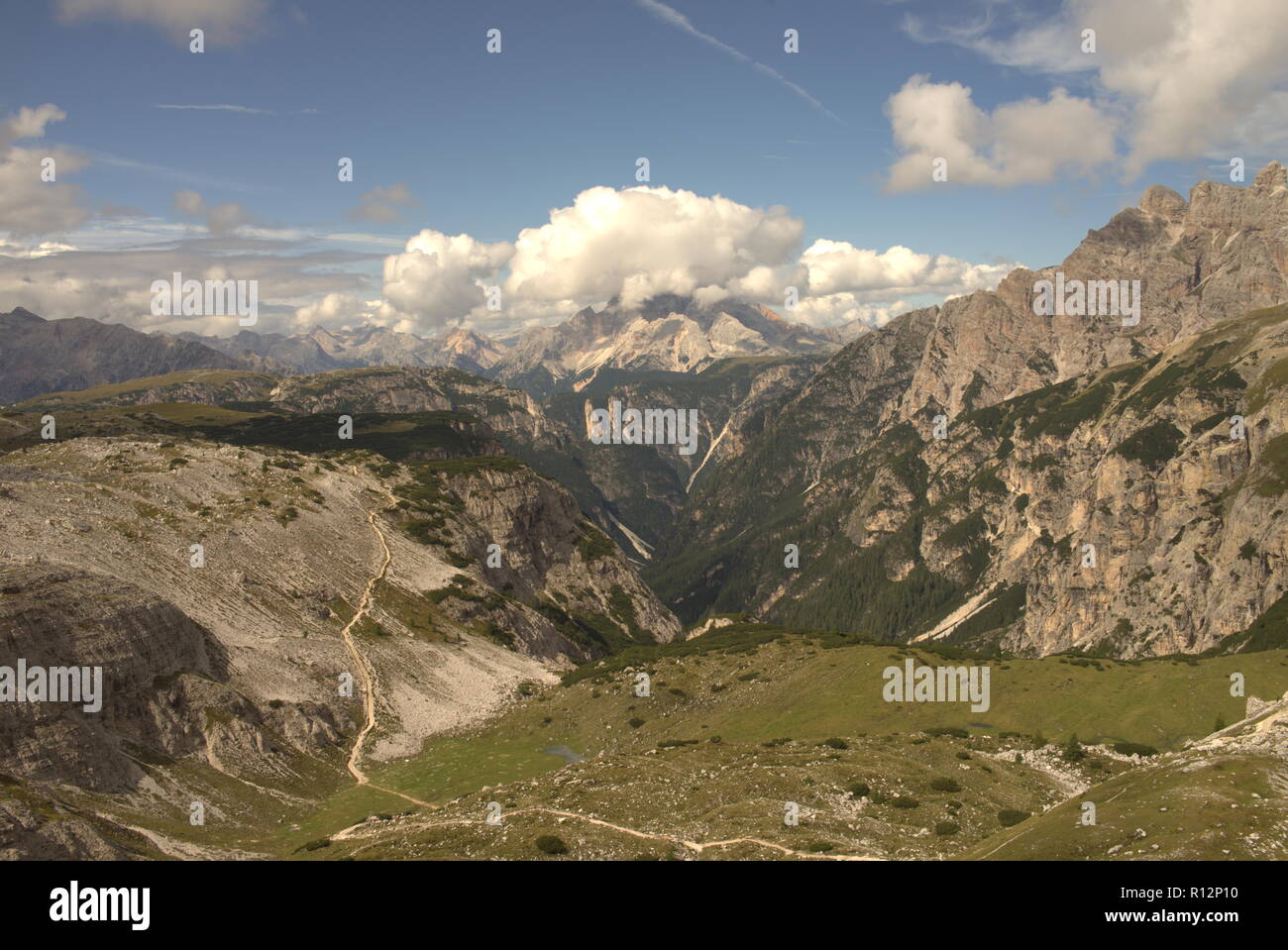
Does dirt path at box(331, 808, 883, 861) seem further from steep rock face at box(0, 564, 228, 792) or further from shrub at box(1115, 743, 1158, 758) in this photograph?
shrub at box(1115, 743, 1158, 758)

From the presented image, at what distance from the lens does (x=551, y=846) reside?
158 ft

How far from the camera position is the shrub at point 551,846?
156 feet

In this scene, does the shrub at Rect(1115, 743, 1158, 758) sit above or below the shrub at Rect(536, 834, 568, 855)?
below

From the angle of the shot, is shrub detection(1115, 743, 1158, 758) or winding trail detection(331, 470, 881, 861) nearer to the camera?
winding trail detection(331, 470, 881, 861)

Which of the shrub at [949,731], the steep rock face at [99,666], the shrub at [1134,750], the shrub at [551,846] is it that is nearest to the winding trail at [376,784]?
the shrub at [551,846]

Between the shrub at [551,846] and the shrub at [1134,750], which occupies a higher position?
the shrub at [551,846]

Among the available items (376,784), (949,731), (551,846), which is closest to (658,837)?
(551,846)

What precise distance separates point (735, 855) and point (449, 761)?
203ft

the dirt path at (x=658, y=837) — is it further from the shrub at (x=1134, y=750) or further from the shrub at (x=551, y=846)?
the shrub at (x=1134, y=750)

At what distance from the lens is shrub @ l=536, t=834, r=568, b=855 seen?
47.7 m

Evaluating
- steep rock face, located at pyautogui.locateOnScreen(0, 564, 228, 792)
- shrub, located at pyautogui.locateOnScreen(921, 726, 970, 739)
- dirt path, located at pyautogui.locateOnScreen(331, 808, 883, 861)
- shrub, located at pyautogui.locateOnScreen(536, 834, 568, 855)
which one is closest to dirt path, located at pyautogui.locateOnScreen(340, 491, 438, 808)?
steep rock face, located at pyautogui.locateOnScreen(0, 564, 228, 792)

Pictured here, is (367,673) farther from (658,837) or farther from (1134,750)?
(1134,750)

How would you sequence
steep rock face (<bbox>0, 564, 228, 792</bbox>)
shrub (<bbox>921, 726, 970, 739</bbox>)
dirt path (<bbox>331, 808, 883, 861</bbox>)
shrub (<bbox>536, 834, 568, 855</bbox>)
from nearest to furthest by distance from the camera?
1. dirt path (<bbox>331, 808, 883, 861</bbox>)
2. shrub (<bbox>536, 834, 568, 855</bbox>)
3. steep rock face (<bbox>0, 564, 228, 792</bbox>)
4. shrub (<bbox>921, 726, 970, 739</bbox>)
